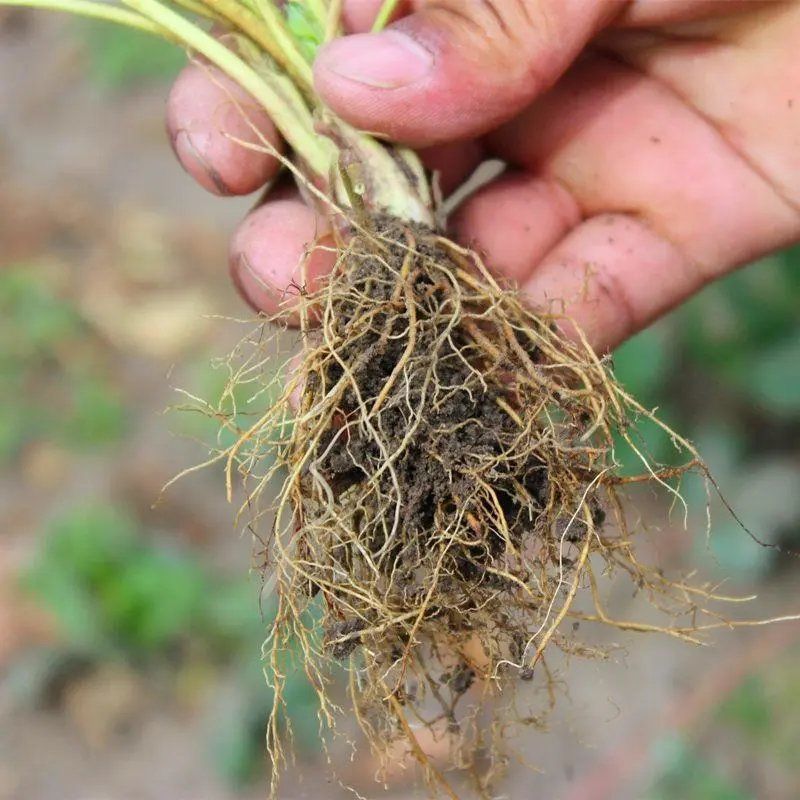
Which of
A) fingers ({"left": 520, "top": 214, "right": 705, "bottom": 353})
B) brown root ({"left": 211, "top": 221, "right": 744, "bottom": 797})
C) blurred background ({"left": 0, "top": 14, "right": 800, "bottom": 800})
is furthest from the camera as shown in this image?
blurred background ({"left": 0, "top": 14, "right": 800, "bottom": 800})

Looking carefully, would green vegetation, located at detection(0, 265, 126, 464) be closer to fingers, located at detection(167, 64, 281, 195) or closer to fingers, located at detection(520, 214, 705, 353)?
fingers, located at detection(167, 64, 281, 195)

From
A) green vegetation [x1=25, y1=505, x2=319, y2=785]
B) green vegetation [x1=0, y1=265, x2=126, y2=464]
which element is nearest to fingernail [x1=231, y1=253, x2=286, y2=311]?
green vegetation [x1=25, y1=505, x2=319, y2=785]

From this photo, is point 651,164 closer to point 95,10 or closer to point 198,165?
point 198,165

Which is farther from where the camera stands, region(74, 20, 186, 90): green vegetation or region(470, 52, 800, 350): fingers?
region(74, 20, 186, 90): green vegetation

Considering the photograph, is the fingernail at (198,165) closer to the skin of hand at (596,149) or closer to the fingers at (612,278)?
the skin of hand at (596,149)

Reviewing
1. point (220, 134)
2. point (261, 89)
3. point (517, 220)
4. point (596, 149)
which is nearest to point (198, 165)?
point (220, 134)
